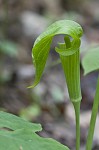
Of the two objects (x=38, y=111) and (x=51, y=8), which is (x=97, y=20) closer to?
(x=51, y=8)

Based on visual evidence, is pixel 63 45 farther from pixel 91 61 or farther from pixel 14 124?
pixel 91 61

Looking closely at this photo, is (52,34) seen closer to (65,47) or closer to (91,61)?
(65,47)

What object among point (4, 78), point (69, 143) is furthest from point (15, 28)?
point (69, 143)

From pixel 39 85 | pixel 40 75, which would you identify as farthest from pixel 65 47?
pixel 39 85

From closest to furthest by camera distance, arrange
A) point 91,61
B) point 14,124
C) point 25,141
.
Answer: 1. point 25,141
2. point 14,124
3. point 91,61

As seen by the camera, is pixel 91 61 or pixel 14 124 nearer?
pixel 14 124

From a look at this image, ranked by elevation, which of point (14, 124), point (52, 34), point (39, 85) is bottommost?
point (39, 85)

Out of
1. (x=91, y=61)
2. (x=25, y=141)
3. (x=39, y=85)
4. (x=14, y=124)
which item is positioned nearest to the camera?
(x=25, y=141)

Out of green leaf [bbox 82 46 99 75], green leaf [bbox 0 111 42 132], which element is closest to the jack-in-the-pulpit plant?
green leaf [bbox 0 111 42 132]

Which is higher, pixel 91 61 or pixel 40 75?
pixel 40 75
